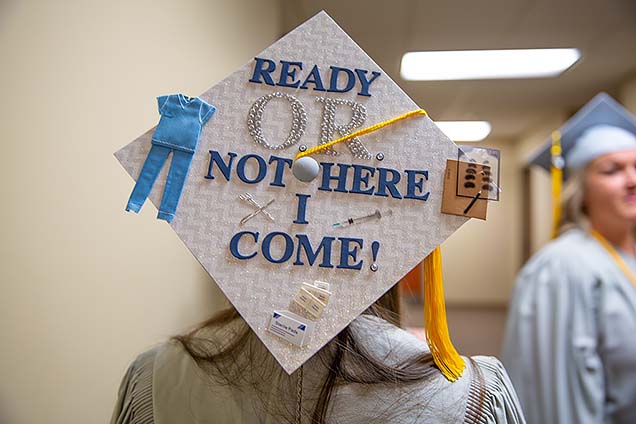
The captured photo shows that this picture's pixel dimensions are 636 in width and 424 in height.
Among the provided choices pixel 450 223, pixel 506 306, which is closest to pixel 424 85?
pixel 450 223

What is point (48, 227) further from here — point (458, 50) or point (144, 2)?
point (458, 50)

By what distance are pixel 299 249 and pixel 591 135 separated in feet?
3.53

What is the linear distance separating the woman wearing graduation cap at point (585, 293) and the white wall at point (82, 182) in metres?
0.83

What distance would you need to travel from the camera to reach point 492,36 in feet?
2.61

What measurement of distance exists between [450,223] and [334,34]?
17 cm

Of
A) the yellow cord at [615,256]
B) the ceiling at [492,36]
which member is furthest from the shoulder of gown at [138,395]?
the yellow cord at [615,256]

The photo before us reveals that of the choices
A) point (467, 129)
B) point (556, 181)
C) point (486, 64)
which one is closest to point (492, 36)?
point (486, 64)

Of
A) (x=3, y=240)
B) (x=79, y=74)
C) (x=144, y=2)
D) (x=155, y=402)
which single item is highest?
(x=144, y=2)

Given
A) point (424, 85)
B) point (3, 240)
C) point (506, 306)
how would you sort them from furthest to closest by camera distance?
point (506, 306), point (424, 85), point (3, 240)

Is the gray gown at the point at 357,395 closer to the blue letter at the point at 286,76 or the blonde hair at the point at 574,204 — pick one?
the blue letter at the point at 286,76

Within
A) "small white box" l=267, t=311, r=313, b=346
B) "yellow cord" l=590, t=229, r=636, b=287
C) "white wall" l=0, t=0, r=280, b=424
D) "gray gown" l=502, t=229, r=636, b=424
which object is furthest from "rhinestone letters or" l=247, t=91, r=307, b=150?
"yellow cord" l=590, t=229, r=636, b=287

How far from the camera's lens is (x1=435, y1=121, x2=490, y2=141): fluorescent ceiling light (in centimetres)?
64

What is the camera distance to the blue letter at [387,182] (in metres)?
0.42

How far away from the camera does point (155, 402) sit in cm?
45
